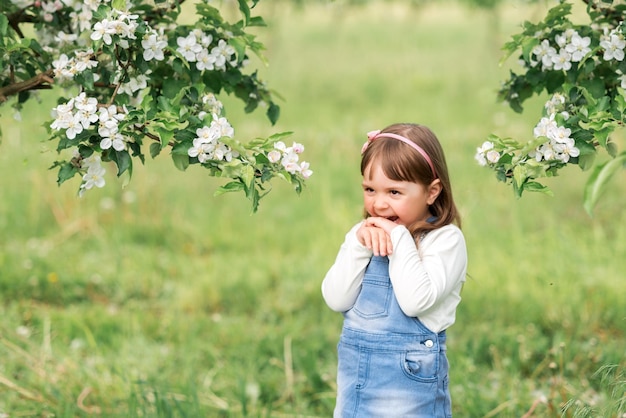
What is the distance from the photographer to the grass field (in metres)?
4.00

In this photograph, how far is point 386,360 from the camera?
2.52 m

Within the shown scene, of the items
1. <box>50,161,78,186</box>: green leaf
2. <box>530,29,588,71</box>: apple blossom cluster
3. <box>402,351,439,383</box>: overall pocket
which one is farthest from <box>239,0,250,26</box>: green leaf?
<box>402,351,439,383</box>: overall pocket

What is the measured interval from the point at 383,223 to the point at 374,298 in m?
0.23

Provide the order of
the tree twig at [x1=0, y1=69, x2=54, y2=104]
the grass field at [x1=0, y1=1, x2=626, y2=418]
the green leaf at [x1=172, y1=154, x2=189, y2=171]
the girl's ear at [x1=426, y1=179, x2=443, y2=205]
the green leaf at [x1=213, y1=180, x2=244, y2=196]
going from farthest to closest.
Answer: the grass field at [x1=0, y1=1, x2=626, y2=418] < the tree twig at [x1=0, y1=69, x2=54, y2=104] < the girl's ear at [x1=426, y1=179, x2=443, y2=205] < the green leaf at [x1=172, y1=154, x2=189, y2=171] < the green leaf at [x1=213, y1=180, x2=244, y2=196]

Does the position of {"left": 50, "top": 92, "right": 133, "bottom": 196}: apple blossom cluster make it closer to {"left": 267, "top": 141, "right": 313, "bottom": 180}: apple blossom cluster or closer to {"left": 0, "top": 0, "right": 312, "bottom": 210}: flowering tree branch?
{"left": 0, "top": 0, "right": 312, "bottom": 210}: flowering tree branch

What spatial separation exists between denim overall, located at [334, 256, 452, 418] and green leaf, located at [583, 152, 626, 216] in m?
0.81

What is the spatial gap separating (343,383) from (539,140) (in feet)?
3.08

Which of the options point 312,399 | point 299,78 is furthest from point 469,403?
point 299,78

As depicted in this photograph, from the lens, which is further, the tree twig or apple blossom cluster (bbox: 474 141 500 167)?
the tree twig

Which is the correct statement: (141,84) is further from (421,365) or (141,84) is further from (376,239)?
(421,365)

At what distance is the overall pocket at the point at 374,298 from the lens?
256cm

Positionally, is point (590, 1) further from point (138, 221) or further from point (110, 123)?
point (138, 221)

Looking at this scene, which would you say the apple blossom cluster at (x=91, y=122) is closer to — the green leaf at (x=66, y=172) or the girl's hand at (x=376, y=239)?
the green leaf at (x=66, y=172)

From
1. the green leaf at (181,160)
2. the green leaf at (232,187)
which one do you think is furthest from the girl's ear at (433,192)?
the green leaf at (181,160)
